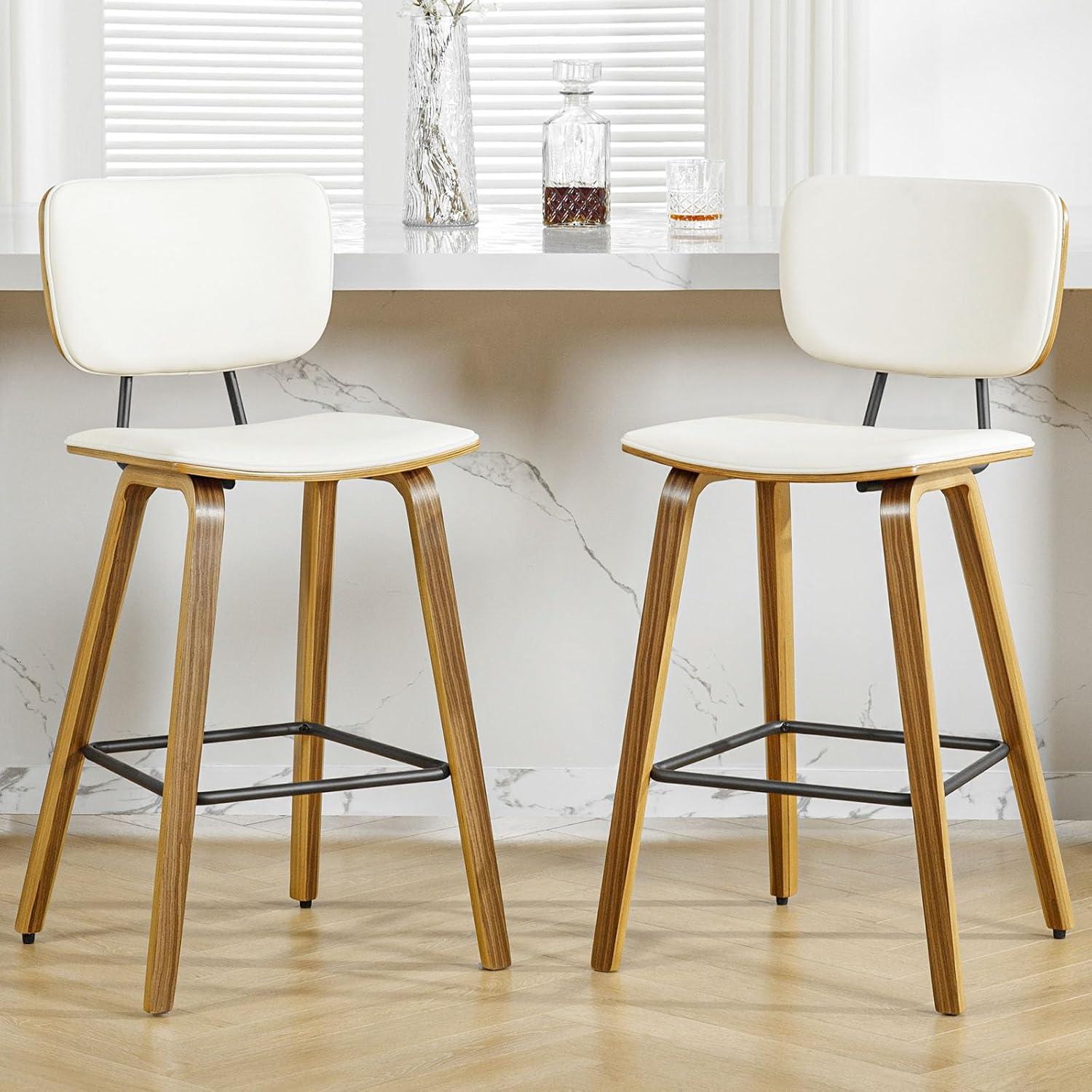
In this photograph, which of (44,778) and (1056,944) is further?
(44,778)

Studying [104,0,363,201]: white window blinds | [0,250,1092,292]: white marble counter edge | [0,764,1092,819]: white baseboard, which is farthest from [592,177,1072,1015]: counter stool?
[104,0,363,201]: white window blinds

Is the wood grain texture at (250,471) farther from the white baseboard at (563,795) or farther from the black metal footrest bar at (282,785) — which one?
the white baseboard at (563,795)

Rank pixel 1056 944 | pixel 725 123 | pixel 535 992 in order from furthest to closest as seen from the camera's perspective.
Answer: pixel 725 123 < pixel 1056 944 < pixel 535 992

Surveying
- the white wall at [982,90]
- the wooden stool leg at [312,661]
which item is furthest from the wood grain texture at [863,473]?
the white wall at [982,90]

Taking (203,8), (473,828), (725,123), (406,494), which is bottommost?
(473,828)

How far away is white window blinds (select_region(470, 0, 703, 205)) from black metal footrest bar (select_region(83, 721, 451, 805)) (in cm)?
285

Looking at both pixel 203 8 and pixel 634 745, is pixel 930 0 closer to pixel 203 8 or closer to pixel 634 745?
pixel 203 8

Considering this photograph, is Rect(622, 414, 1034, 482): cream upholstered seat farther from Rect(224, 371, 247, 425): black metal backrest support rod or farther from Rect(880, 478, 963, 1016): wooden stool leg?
Rect(224, 371, 247, 425): black metal backrest support rod

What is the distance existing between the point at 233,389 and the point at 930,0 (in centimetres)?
310

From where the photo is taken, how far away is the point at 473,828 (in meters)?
1.99

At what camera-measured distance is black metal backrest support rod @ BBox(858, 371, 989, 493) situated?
6.04ft

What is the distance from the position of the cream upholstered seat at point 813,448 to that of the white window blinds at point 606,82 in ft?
9.11

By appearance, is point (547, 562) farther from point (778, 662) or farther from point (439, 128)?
point (439, 128)

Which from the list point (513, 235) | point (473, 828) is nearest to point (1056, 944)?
point (473, 828)
